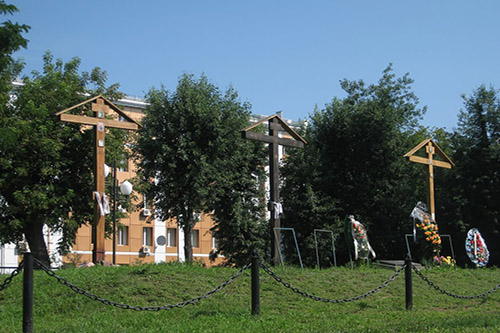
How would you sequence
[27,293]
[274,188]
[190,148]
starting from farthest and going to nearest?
[190,148], [274,188], [27,293]

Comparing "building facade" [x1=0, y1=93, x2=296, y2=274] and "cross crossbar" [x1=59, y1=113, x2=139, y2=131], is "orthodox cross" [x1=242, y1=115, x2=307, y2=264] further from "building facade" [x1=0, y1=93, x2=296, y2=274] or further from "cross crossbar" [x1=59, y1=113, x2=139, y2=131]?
"building facade" [x1=0, y1=93, x2=296, y2=274]

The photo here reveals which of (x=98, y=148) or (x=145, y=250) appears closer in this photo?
(x=98, y=148)

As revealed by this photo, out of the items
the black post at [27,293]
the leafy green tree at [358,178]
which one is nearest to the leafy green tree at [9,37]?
the black post at [27,293]

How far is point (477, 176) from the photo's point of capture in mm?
33156

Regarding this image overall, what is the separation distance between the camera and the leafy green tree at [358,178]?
106 feet

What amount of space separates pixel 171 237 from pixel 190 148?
94.2 ft

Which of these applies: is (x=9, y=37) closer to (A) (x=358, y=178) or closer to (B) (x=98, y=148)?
(B) (x=98, y=148)

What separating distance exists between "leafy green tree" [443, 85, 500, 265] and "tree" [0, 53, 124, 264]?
18596mm

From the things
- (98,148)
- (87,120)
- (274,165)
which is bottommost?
(274,165)

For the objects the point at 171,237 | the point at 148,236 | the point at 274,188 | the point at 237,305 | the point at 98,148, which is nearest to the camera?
the point at 237,305

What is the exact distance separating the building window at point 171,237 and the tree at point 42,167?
27237 millimetres

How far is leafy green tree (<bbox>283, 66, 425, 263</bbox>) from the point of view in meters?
32.2

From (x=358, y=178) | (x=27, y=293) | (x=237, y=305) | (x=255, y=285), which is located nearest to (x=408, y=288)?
(x=237, y=305)

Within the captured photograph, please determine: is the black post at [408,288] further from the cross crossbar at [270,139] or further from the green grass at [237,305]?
the cross crossbar at [270,139]
